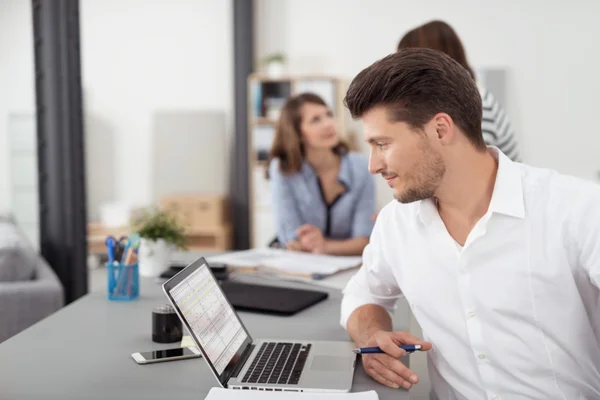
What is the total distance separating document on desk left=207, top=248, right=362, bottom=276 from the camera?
215 cm

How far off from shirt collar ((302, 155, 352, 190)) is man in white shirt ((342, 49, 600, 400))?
1542mm

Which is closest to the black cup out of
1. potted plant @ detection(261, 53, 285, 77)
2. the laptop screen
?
the laptop screen

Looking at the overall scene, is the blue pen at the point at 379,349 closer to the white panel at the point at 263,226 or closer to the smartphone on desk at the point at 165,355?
the smartphone on desk at the point at 165,355

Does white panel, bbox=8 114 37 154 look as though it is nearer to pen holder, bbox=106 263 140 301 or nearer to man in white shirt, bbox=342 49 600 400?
pen holder, bbox=106 263 140 301

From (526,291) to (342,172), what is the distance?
5.50 feet

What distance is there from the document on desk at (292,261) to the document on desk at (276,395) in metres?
0.95

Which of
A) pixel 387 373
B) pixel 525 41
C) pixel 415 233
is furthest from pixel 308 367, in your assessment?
pixel 525 41

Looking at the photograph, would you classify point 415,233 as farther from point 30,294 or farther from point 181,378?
point 30,294

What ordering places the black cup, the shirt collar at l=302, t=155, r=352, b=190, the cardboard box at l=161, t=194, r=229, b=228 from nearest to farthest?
1. the black cup
2. the shirt collar at l=302, t=155, r=352, b=190
3. the cardboard box at l=161, t=194, r=229, b=228

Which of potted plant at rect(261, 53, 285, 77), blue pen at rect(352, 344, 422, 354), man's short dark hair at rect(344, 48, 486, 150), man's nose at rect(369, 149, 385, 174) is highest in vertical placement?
potted plant at rect(261, 53, 285, 77)

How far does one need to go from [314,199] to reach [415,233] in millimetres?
1480

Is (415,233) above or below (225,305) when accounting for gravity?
above

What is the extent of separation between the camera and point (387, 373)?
127 centimetres

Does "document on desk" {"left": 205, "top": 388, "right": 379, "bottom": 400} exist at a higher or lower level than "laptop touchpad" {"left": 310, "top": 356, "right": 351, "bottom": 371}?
higher
